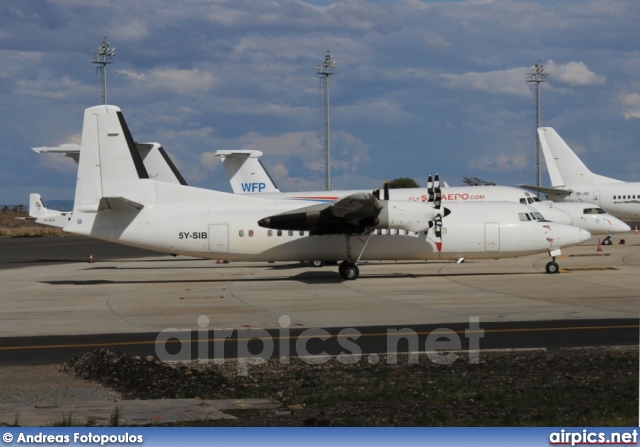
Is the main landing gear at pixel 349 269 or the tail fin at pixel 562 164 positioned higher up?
the tail fin at pixel 562 164

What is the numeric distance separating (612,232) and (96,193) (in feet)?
80.2

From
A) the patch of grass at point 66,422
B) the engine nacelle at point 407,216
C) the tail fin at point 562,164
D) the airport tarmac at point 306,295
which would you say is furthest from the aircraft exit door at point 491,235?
the tail fin at point 562,164

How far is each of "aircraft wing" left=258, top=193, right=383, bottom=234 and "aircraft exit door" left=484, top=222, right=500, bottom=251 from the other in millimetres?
4387

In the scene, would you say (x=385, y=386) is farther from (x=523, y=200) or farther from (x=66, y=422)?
(x=523, y=200)

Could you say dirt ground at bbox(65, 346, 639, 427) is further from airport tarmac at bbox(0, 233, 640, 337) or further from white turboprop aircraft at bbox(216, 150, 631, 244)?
white turboprop aircraft at bbox(216, 150, 631, 244)

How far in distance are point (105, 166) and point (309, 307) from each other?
11.4 meters

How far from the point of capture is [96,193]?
1186 inches

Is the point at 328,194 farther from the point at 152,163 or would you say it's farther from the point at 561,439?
the point at 561,439

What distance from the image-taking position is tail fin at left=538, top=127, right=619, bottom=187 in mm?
61219

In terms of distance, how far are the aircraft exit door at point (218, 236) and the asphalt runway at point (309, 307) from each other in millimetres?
1391

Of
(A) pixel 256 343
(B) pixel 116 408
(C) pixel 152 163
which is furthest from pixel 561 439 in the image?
(C) pixel 152 163

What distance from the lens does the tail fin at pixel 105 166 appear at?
30.1 metres

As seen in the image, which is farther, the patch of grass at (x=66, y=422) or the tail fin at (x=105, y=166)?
the tail fin at (x=105, y=166)

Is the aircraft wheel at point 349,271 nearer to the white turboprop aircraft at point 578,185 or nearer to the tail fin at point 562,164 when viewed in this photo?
the white turboprop aircraft at point 578,185
